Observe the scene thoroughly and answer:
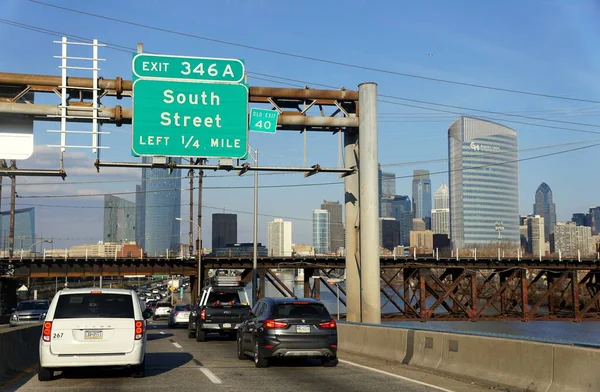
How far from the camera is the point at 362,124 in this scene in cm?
2670

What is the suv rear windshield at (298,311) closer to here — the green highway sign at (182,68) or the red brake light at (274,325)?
the red brake light at (274,325)

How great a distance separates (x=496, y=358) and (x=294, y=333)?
5235 mm

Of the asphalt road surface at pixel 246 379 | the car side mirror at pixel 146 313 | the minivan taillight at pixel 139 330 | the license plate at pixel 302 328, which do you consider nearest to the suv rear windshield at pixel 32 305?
the asphalt road surface at pixel 246 379

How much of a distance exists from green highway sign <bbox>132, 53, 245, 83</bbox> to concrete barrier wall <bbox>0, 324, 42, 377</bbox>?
847 cm

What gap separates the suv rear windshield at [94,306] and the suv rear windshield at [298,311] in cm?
410

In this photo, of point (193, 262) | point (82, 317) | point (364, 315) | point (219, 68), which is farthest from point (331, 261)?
point (82, 317)

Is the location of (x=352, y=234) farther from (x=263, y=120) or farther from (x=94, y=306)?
(x=94, y=306)

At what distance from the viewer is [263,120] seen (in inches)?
996

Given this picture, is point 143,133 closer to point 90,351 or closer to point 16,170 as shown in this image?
point 16,170

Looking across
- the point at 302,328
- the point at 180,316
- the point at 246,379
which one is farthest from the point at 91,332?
the point at 180,316

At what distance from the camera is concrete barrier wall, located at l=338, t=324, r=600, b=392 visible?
1092 centimetres

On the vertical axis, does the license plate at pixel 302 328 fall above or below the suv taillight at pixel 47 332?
below

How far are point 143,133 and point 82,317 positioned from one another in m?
10.3

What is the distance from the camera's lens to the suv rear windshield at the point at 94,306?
14.2m
